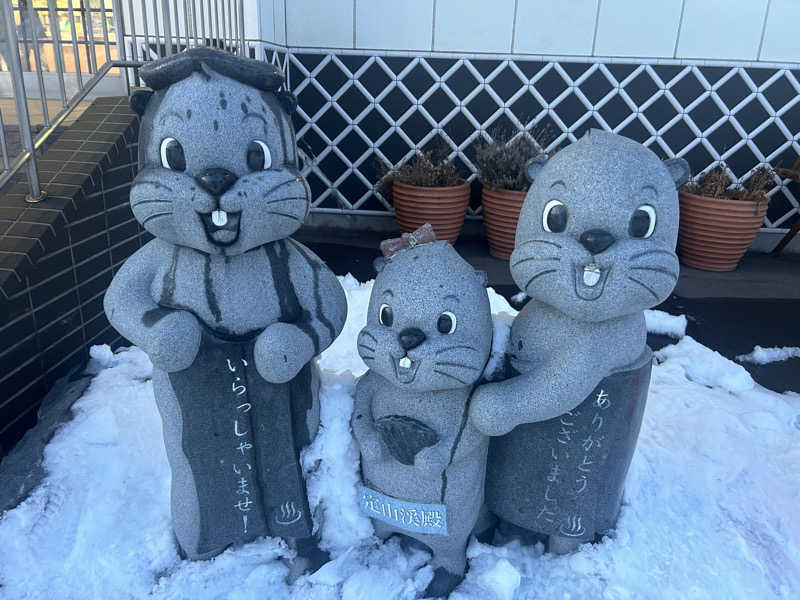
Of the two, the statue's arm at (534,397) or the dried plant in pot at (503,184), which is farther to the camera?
the dried plant in pot at (503,184)

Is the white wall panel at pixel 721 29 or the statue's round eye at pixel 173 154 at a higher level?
the white wall panel at pixel 721 29

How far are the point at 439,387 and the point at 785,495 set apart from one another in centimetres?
136

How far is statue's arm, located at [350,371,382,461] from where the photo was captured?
156 cm

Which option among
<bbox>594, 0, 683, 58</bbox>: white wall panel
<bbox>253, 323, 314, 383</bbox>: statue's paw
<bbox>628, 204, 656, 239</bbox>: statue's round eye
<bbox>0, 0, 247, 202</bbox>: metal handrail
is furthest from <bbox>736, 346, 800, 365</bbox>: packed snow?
<bbox>0, 0, 247, 202</bbox>: metal handrail

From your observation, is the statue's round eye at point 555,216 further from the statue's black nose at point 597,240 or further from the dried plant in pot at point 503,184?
the dried plant in pot at point 503,184

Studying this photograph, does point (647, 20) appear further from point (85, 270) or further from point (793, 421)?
point (85, 270)

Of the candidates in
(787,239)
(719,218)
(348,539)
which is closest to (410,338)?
(348,539)

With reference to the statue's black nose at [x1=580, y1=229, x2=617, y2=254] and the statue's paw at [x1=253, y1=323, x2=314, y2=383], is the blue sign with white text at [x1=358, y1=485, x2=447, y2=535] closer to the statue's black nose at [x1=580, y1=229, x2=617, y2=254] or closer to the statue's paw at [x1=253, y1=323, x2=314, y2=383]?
the statue's paw at [x1=253, y1=323, x2=314, y2=383]

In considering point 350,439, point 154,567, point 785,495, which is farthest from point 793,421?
point 154,567

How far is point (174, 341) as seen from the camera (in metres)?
1.40

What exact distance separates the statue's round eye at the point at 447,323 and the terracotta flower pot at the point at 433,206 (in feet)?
9.53

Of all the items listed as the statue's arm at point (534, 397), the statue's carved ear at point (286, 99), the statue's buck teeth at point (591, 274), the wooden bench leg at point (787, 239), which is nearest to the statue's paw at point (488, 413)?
the statue's arm at point (534, 397)

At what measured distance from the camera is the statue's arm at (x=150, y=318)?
4.60 ft

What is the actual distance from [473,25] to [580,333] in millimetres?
3540
